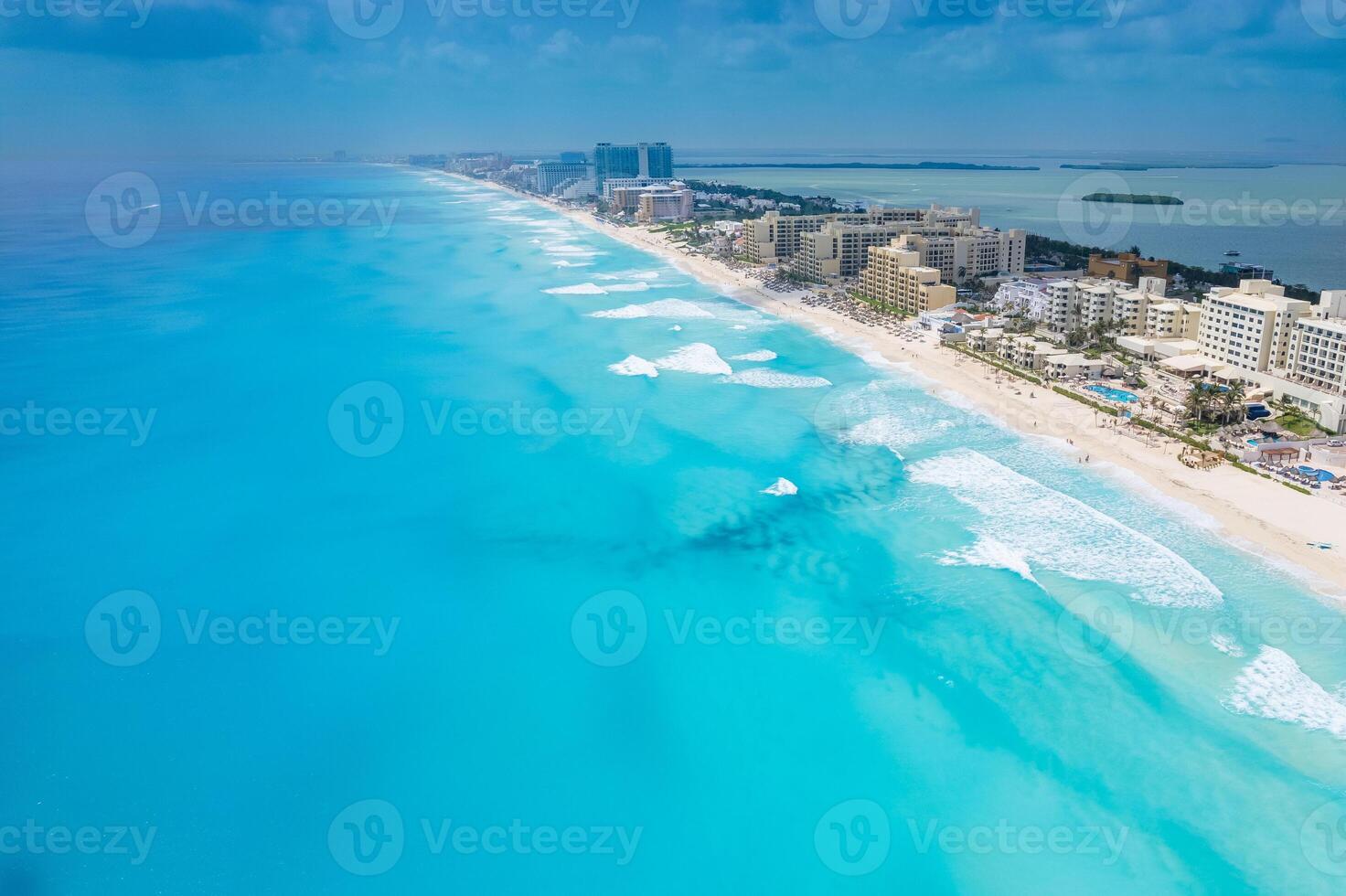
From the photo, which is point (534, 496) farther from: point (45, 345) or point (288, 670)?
point (45, 345)

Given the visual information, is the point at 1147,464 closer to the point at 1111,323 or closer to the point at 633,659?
the point at 1111,323

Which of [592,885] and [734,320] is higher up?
[734,320]

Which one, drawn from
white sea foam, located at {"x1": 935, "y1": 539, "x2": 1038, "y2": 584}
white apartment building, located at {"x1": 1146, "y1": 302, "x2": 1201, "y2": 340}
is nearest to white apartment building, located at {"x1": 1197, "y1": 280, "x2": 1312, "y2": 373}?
white apartment building, located at {"x1": 1146, "y1": 302, "x2": 1201, "y2": 340}

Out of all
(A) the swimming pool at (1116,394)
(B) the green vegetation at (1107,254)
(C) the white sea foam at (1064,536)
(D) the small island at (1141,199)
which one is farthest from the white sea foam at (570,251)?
(D) the small island at (1141,199)

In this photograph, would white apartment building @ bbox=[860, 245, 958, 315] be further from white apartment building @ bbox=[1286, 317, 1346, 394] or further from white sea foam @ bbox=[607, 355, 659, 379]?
white apartment building @ bbox=[1286, 317, 1346, 394]

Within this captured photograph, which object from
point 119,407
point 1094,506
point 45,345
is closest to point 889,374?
point 1094,506

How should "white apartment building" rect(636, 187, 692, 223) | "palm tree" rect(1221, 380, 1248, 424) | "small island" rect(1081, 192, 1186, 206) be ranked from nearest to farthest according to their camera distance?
1. "palm tree" rect(1221, 380, 1248, 424)
2. "white apartment building" rect(636, 187, 692, 223)
3. "small island" rect(1081, 192, 1186, 206)

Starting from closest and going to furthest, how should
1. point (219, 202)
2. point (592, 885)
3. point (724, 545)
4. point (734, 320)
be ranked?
point (592, 885)
point (724, 545)
point (734, 320)
point (219, 202)

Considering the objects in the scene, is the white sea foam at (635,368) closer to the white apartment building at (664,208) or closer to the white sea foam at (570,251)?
the white sea foam at (570,251)
